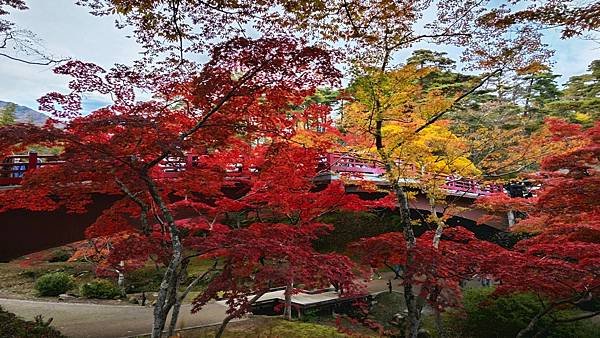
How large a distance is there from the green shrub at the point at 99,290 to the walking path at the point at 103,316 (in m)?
0.91

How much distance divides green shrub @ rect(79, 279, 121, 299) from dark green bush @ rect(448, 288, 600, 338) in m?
10.3

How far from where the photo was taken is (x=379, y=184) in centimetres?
1276

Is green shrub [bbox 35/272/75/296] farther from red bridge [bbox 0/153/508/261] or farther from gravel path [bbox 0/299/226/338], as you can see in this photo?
red bridge [bbox 0/153/508/261]

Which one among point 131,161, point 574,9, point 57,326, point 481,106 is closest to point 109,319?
point 57,326

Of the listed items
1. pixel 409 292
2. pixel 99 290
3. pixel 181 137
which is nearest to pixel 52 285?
pixel 99 290

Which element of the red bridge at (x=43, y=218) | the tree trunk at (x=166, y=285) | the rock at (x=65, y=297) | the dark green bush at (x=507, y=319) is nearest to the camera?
the tree trunk at (x=166, y=285)

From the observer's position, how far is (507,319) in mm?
8828

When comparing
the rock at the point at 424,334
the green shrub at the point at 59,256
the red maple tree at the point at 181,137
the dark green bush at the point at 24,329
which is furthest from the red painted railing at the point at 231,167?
the green shrub at the point at 59,256

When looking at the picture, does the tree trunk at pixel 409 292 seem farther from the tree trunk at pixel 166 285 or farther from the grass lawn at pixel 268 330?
the tree trunk at pixel 166 285

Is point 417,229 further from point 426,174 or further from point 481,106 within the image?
point 426,174

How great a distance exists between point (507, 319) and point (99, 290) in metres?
11.7

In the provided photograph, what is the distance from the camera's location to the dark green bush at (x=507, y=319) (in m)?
8.66

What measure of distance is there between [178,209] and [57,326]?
12.0 feet

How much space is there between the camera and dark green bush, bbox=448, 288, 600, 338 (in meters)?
8.66
